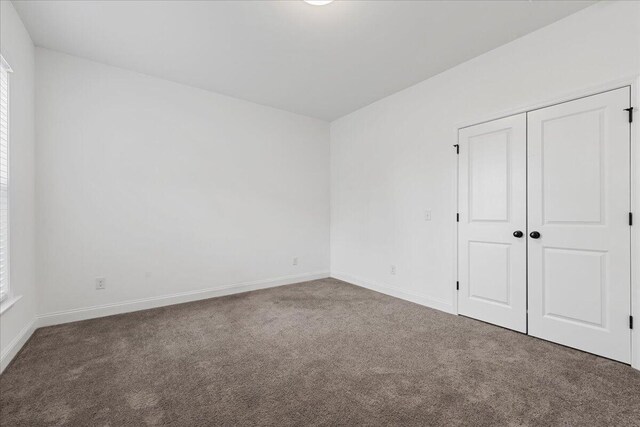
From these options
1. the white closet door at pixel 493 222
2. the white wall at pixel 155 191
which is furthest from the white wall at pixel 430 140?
the white wall at pixel 155 191

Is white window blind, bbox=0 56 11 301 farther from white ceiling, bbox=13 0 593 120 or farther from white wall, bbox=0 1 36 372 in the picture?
white ceiling, bbox=13 0 593 120

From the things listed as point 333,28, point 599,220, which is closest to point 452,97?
point 333,28

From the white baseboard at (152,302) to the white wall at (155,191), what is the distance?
2 centimetres

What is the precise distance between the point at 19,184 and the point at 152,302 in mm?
1808

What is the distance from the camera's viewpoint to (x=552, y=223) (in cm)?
264

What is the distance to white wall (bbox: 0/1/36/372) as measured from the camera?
230cm

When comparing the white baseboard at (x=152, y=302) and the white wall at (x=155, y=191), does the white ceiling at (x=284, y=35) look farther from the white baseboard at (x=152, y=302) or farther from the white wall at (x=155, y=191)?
the white baseboard at (x=152, y=302)

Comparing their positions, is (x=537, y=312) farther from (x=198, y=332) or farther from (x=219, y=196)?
(x=219, y=196)

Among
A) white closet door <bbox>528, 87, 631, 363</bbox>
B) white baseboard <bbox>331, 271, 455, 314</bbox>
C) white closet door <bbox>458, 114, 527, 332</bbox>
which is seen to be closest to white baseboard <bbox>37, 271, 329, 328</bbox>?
white baseboard <bbox>331, 271, 455, 314</bbox>

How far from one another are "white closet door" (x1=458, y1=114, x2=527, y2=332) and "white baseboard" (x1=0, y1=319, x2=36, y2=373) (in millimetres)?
4148

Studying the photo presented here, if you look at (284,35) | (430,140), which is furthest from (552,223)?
Result: (284,35)

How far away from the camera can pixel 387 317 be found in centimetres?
328

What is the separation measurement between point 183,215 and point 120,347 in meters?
1.75

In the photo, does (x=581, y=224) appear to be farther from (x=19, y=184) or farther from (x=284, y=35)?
(x=19, y=184)
